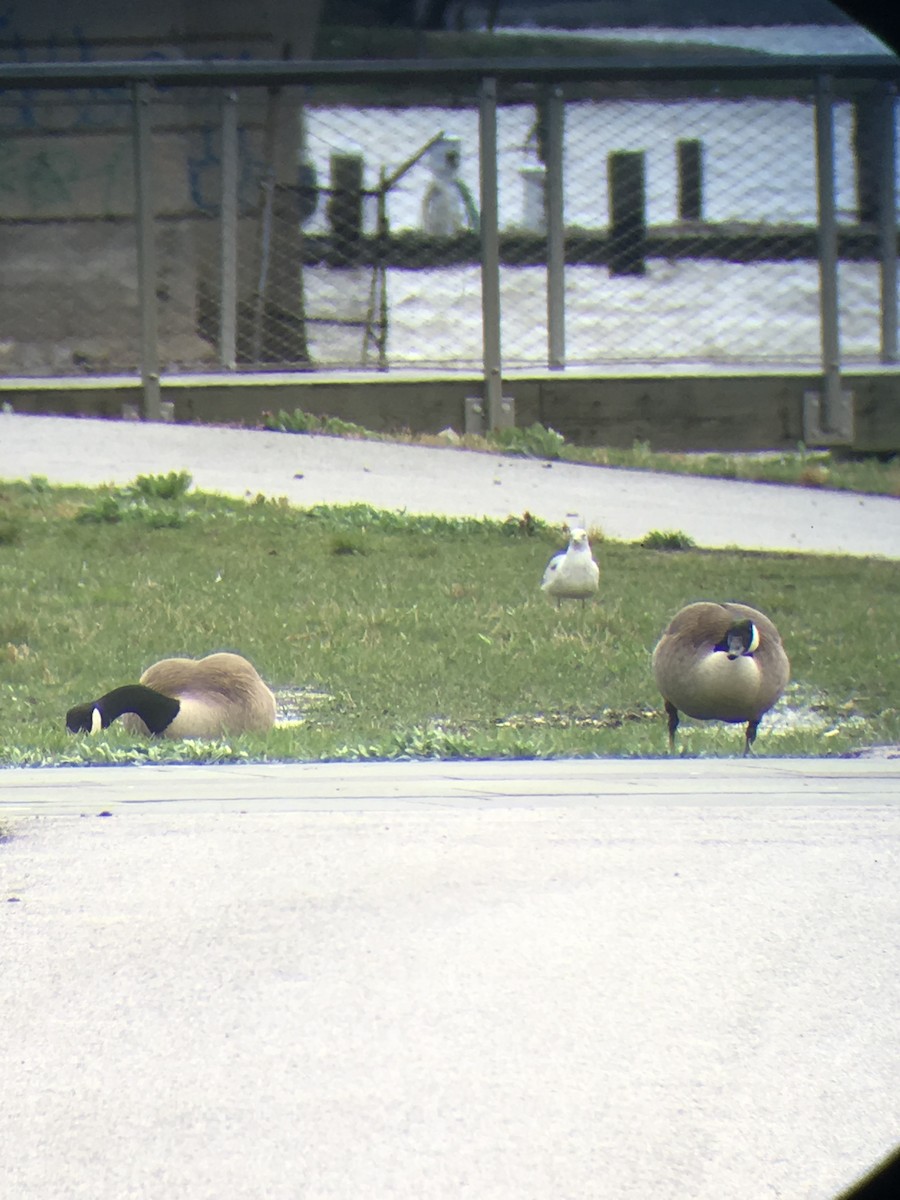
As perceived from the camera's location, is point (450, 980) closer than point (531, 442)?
Yes

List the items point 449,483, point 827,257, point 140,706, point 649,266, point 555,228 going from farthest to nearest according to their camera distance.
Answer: point 649,266 < point 827,257 < point 555,228 < point 449,483 < point 140,706

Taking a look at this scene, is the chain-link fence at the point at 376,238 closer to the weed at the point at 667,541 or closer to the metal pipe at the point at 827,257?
the metal pipe at the point at 827,257

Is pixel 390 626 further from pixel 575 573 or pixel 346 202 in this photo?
pixel 346 202

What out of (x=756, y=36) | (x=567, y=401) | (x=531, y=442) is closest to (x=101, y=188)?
(x=567, y=401)

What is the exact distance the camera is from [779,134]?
1317cm

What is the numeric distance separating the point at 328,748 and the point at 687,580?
3359 mm

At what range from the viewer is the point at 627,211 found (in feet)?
50.0

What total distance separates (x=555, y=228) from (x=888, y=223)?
7.93ft

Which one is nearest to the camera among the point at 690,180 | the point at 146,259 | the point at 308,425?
the point at 308,425

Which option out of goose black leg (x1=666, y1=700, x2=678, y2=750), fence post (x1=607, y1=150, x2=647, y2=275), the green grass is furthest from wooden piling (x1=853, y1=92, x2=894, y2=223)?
goose black leg (x1=666, y1=700, x2=678, y2=750)

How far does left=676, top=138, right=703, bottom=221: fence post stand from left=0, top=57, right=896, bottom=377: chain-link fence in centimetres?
2

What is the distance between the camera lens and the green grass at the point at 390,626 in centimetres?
585

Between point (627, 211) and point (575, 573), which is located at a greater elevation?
point (627, 211)

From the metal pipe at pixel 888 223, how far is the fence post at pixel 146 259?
5219mm
